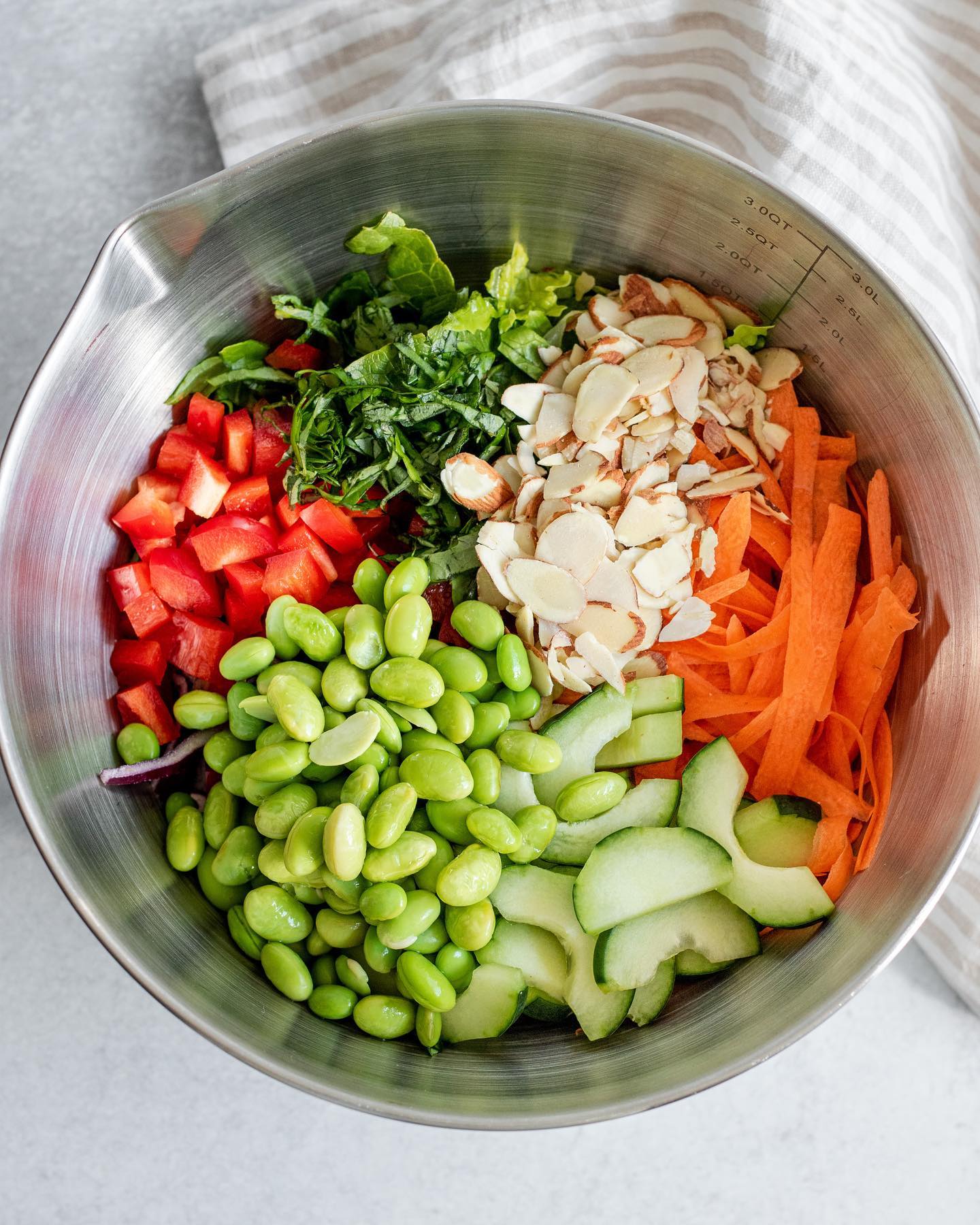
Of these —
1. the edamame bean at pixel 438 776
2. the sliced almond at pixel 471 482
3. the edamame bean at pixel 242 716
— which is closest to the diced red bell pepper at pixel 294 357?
the sliced almond at pixel 471 482

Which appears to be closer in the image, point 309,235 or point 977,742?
point 977,742

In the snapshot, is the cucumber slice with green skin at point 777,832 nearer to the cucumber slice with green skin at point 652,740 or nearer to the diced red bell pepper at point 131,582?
the cucumber slice with green skin at point 652,740

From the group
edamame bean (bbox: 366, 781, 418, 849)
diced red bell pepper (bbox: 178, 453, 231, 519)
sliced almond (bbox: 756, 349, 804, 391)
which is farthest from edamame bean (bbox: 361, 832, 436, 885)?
sliced almond (bbox: 756, 349, 804, 391)

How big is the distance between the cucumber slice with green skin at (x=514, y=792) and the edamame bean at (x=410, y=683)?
149 millimetres

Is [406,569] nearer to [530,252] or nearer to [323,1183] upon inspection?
[530,252]

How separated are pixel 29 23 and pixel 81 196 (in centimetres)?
32

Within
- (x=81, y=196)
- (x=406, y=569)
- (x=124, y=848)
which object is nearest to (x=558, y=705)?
(x=406, y=569)

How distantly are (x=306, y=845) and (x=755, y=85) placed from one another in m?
1.32

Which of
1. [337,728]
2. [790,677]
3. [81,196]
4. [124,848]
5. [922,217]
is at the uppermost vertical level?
[922,217]

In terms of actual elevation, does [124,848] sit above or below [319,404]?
below

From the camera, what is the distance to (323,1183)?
165cm

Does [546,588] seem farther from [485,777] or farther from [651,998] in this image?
[651,998]

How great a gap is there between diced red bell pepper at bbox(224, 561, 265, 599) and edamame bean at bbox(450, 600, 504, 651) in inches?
11.9

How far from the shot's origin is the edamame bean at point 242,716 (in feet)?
4.37
